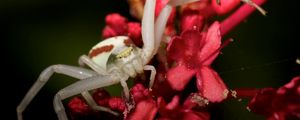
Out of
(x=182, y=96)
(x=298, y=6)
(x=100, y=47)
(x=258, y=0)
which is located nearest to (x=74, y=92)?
(x=100, y=47)

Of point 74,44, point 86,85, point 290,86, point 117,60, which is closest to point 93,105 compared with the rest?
point 86,85

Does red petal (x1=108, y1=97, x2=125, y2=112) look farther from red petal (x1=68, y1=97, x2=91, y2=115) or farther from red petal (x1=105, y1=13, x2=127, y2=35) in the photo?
red petal (x1=105, y1=13, x2=127, y2=35)

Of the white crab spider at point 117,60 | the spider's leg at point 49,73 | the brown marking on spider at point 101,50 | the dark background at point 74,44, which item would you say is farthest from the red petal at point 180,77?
the dark background at point 74,44

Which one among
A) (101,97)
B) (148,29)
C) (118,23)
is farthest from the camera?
(118,23)

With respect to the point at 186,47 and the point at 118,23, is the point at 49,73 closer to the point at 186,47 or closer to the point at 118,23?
the point at 118,23

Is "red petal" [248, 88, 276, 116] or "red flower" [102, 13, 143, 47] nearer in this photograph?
"red petal" [248, 88, 276, 116]

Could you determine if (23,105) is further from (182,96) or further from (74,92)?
(182,96)

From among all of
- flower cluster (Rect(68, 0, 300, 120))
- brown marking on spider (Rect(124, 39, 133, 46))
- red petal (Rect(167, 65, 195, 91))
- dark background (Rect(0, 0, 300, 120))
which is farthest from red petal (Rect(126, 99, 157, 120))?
dark background (Rect(0, 0, 300, 120))

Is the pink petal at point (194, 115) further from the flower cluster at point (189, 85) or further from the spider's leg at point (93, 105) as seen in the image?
the spider's leg at point (93, 105)
